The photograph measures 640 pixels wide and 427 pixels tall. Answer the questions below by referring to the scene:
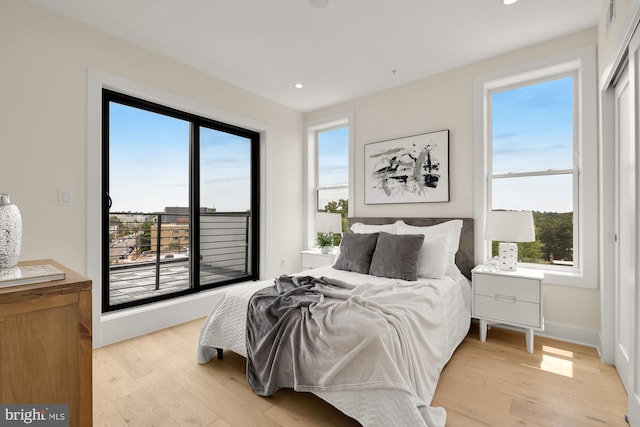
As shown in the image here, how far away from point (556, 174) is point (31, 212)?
443 centimetres

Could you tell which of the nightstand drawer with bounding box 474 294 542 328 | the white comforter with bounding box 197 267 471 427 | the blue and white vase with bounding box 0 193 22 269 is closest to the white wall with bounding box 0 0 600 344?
the nightstand drawer with bounding box 474 294 542 328

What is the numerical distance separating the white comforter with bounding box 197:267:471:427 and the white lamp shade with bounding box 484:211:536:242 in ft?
1.76

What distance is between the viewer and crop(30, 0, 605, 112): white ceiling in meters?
2.38

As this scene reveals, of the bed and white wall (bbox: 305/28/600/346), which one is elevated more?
white wall (bbox: 305/28/600/346)

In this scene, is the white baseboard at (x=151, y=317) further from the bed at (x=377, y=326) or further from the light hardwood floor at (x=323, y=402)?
the bed at (x=377, y=326)

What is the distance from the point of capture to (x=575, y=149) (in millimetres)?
2818

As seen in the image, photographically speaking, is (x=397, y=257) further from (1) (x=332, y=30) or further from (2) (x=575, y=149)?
(1) (x=332, y=30)

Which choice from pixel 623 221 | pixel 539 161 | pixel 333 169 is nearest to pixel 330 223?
pixel 333 169

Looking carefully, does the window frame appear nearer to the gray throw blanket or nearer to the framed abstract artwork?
the framed abstract artwork

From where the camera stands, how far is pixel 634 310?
63.6 inches

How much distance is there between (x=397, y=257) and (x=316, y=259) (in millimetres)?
1528

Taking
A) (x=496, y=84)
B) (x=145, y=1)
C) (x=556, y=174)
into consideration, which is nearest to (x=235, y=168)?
(x=145, y=1)

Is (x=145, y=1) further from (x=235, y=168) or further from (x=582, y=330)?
(x=582, y=330)

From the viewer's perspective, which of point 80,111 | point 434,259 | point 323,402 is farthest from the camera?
point 434,259
